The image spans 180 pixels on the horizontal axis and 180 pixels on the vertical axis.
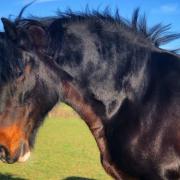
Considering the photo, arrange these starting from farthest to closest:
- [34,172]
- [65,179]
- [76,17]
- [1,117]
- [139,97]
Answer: [34,172]
[65,179]
[76,17]
[139,97]
[1,117]

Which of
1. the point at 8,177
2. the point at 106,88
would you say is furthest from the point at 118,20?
the point at 8,177

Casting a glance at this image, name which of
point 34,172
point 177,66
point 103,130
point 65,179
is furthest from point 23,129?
point 34,172

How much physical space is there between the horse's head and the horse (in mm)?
10

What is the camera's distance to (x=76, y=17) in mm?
4551

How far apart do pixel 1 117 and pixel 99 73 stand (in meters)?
1.14

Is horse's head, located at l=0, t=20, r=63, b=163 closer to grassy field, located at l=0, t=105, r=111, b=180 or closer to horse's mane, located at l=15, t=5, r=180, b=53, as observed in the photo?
horse's mane, located at l=15, t=5, r=180, b=53

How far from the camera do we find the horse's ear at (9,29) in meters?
4.11

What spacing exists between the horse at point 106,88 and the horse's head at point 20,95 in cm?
1

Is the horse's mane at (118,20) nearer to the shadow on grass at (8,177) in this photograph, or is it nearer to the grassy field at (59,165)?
the grassy field at (59,165)

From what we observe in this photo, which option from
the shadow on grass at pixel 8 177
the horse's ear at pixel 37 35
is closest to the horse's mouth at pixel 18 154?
the horse's ear at pixel 37 35

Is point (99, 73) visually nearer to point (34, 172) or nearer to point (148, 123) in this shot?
point (148, 123)

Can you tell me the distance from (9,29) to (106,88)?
1.20 meters

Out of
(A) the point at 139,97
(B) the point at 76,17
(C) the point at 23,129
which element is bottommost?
(C) the point at 23,129

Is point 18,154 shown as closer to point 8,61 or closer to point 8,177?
point 8,61
